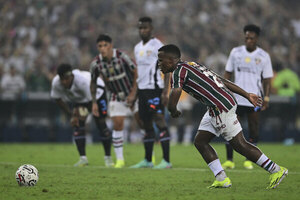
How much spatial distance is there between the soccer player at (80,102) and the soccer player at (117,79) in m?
0.32

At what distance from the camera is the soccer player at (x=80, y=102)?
11852mm

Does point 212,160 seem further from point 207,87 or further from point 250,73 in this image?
point 250,73

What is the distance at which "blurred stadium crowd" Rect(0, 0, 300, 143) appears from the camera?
2069cm

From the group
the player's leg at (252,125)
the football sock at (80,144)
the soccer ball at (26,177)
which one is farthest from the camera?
the football sock at (80,144)

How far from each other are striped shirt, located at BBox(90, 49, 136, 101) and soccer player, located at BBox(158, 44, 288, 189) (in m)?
3.83

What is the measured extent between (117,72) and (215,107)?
4.26m

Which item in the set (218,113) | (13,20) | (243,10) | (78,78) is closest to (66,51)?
(13,20)

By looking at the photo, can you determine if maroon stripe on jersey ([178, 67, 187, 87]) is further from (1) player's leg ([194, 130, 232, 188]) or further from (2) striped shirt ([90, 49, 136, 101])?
(2) striped shirt ([90, 49, 136, 101])

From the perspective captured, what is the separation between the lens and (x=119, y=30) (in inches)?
895

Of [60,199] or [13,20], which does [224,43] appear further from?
[60,199]

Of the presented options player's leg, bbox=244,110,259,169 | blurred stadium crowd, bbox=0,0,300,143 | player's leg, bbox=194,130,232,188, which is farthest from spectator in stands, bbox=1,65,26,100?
player's leg, bbox=194,130,232,188

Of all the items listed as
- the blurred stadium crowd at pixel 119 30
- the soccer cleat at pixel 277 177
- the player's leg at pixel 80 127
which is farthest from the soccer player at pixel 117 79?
the blurred stadium crowd at pixel 119 30

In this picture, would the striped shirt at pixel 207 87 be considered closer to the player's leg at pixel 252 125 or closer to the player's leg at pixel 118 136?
the player's leg at pixel 252 125

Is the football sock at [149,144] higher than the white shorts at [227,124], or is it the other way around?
the white shorts at [227,124]
